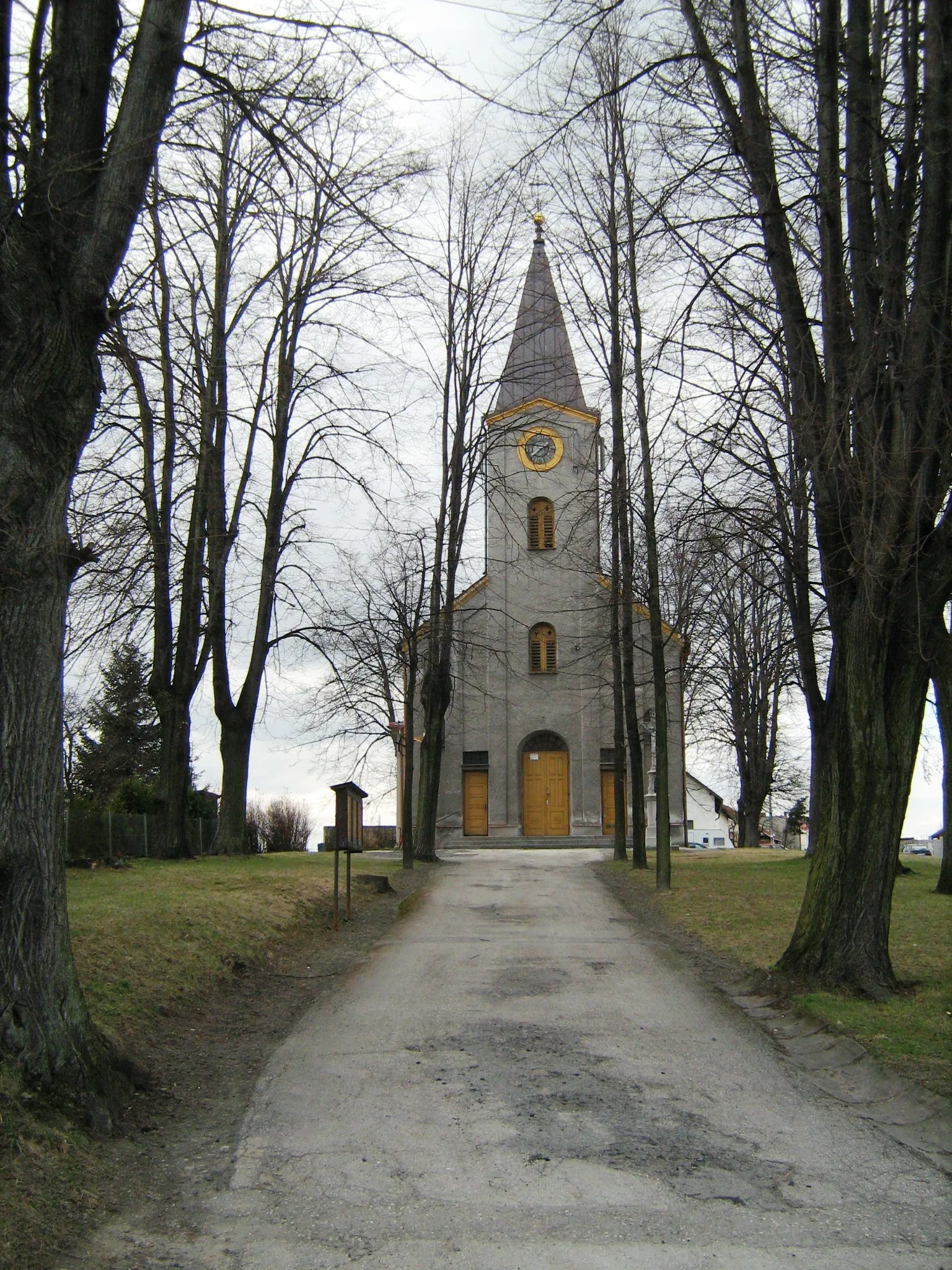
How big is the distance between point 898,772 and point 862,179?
4995 millimetres

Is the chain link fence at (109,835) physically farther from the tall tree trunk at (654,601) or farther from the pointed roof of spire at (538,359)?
the pointed roof of spire at (538,359)

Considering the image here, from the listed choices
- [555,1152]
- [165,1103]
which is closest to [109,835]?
[165,1103]

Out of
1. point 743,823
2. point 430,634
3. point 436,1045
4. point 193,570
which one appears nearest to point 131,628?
point 193,570

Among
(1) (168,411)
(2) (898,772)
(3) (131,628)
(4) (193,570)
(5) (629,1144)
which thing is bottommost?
(5) (629,1144)

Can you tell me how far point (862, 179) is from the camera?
911 centimetres

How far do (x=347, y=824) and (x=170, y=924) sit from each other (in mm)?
4513

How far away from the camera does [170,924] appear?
11.0 meters

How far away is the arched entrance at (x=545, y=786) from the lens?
3797 cm

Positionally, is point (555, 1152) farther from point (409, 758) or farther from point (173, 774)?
point (409, 758)

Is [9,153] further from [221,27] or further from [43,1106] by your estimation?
[43,1106]

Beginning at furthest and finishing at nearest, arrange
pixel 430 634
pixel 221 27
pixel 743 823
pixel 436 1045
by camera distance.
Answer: pixel 743 823 → pixel 430 634 → pixel 436 1045 → pixel 221 27

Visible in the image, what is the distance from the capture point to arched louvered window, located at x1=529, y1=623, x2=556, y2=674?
3903 centimetres

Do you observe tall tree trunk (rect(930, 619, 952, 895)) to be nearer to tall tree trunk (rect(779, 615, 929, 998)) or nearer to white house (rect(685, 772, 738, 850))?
tall tree trunk (rect(779, 615, 929, 998))

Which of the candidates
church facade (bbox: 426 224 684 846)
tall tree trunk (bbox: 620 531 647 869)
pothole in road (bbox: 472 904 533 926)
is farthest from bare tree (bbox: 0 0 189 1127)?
church facade (bbox: 426 224 684 846)
